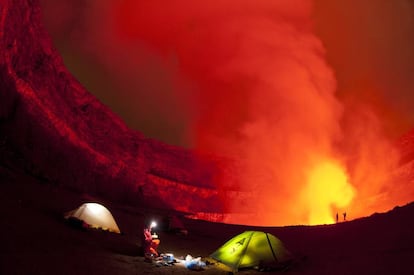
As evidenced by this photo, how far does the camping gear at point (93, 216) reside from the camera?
1512 centimetres

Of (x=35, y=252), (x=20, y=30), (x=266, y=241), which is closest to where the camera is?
(x=35, y=252)

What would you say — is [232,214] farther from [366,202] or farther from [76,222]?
[76,222]

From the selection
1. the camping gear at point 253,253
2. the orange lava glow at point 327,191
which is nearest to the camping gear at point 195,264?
the camping gear at point 253,253

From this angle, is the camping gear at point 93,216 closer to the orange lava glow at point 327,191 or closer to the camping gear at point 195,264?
the camping gear at point 195,264

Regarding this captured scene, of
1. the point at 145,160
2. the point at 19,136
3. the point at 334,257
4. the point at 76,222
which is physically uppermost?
the point at 145,160

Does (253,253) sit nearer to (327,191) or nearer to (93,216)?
(93,216)

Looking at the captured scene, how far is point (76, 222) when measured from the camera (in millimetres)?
14711

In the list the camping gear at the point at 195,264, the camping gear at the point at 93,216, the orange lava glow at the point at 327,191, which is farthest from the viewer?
the orange lava glow at the point at 327,191

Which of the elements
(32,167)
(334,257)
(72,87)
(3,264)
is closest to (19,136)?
(32,167)

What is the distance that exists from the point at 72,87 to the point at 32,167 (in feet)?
38.9

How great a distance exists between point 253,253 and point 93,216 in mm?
7209

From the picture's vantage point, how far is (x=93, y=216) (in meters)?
15.5

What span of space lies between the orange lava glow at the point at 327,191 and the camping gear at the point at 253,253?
2503cm

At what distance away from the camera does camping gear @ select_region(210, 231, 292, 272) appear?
11.5 metres
